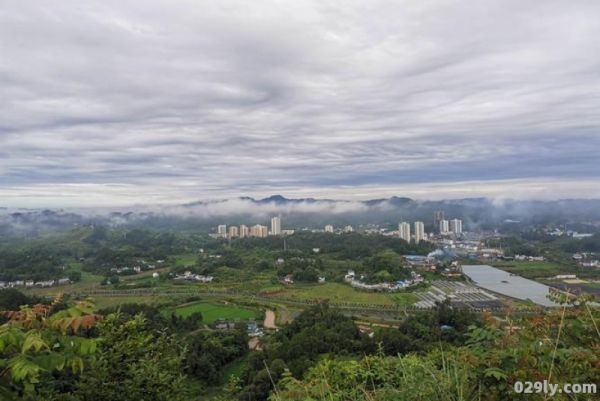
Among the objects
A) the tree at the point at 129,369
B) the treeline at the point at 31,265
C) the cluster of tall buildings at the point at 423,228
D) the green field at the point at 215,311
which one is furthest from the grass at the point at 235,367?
the cluster of tall buildings at the point at 423,228

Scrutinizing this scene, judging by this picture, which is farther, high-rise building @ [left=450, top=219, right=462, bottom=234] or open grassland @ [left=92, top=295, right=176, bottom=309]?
high-rise building @ [left=450, top=219, right=462, bottom=234]

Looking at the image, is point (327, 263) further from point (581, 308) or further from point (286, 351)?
point (581, 308)

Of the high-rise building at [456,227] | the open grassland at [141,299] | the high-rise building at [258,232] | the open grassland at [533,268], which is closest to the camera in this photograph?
the open grassland at [141,299]

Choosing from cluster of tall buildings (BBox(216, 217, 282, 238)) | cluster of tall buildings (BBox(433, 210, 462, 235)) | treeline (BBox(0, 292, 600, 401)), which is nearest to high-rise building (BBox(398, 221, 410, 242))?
cluster of tall buildings (BBox(433, 210, 462, 235))

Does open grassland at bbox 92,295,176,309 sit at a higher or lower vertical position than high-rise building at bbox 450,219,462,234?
lower

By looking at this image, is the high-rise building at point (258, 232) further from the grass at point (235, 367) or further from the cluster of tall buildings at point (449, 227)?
the grass at point (235, 367)

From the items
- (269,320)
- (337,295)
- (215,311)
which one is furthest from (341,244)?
(269,320)

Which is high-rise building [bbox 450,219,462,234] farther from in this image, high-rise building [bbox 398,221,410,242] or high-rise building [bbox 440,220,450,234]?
high-rise building [bbox 398,221,410,242]
